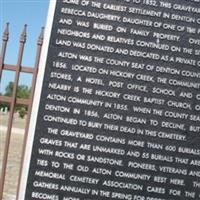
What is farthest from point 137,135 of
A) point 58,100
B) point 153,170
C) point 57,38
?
point 57,38

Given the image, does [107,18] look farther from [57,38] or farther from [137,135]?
[137,135]

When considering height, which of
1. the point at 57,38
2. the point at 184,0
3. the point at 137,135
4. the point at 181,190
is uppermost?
the point at 184,0

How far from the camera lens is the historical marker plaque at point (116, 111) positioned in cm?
520

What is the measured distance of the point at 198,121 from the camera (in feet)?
17.3

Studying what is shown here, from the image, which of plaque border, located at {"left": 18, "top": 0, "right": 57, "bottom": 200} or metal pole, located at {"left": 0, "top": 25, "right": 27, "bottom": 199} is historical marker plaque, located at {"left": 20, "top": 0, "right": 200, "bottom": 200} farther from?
metal pole, located at {"left": 0, "top": 25, "right": 27, "bottom": 199}

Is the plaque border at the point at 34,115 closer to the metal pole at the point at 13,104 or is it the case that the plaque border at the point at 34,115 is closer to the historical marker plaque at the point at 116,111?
the historical marker plaque at the point at 116,111

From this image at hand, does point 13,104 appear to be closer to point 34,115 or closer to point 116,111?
point 34,115

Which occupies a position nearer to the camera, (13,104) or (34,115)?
(34,115)

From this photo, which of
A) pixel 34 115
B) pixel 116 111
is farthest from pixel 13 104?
pixel 116 111

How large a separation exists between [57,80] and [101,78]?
38 centimetres

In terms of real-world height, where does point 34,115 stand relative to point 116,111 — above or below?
below

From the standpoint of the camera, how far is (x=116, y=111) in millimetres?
5211

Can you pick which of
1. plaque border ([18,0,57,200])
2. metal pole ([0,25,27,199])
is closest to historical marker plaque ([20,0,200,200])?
plaque border ([18,0,57,200])

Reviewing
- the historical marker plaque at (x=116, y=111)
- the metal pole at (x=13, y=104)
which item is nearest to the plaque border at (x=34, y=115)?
the historical marker plaque at (x=116, y=111)
